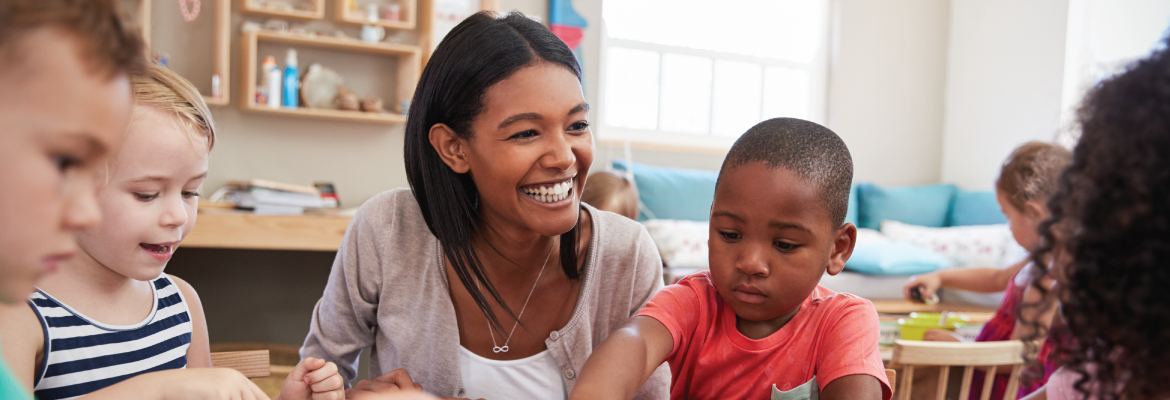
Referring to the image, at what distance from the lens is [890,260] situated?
3.41 m

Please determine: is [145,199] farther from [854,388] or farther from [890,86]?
[890,86]

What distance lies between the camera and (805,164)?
0.92m

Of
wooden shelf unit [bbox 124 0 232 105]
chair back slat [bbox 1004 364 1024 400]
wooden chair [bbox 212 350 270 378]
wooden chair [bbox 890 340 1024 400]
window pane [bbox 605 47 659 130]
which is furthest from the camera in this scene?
window pane [bbox 605 47 659 130]

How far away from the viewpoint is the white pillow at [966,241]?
378cm

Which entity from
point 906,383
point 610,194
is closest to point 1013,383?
point 906,383

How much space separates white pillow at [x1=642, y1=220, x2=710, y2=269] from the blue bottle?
5.69 ft

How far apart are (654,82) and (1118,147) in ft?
12.2

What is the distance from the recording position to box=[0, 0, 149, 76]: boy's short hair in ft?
1.04

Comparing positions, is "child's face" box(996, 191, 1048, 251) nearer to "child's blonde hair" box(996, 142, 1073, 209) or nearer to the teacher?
"child's blonde hair" box(996, 142, 1073, 209)

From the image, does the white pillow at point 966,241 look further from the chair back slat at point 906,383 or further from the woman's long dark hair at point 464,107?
the woman's long dark hair at point 464,107

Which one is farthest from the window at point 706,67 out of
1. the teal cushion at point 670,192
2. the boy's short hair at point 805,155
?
Result: the boy's short hair at point 805,155

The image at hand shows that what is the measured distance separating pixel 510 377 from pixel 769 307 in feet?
1.54

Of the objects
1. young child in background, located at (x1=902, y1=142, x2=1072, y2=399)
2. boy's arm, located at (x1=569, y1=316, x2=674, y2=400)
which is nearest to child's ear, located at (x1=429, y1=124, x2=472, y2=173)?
boy's arm, located at (x1=569, y1=316, x2=674, y2=400)

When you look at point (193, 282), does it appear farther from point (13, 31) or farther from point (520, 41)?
point (13, 31)
